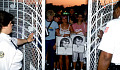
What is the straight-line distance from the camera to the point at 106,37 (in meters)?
2.05

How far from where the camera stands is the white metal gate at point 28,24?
13.8 ft

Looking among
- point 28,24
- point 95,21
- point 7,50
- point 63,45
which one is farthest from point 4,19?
point 63,45

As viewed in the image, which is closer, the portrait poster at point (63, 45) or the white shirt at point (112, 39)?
the white shirt at point (112, 39)

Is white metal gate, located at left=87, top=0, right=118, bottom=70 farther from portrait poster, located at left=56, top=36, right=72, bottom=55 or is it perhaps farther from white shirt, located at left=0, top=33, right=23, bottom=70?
white shirt, located at left=0, top=33, right=23, bottom=70

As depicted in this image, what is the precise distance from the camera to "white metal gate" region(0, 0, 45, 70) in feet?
13.8

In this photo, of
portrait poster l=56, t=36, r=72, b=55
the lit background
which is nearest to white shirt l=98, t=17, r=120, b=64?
portrait poster l=56, t=36, r=72, b=55

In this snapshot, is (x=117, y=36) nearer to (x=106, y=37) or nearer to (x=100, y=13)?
(x=106, y=37)

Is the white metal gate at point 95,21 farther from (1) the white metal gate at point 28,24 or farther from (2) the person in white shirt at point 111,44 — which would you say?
(2) the person in white shirt at point 111,44

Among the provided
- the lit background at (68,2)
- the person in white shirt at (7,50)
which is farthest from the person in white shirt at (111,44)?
the lit background at (68,2)

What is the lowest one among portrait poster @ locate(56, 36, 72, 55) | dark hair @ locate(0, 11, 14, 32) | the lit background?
portrait poster @ locate(56, 36, 72, 55)

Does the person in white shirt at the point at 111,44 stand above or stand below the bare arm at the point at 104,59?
above

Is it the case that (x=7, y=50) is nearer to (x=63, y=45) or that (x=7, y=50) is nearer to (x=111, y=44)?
(x=111, y=44)

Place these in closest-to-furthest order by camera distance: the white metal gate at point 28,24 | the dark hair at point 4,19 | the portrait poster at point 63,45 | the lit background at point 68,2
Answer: the dark hair at point 4,19 < the white metal gate at point 28,24 < the portrait poster at point 63,45 < the lit background at point 68,2

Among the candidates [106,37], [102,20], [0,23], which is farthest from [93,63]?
[0,23]
